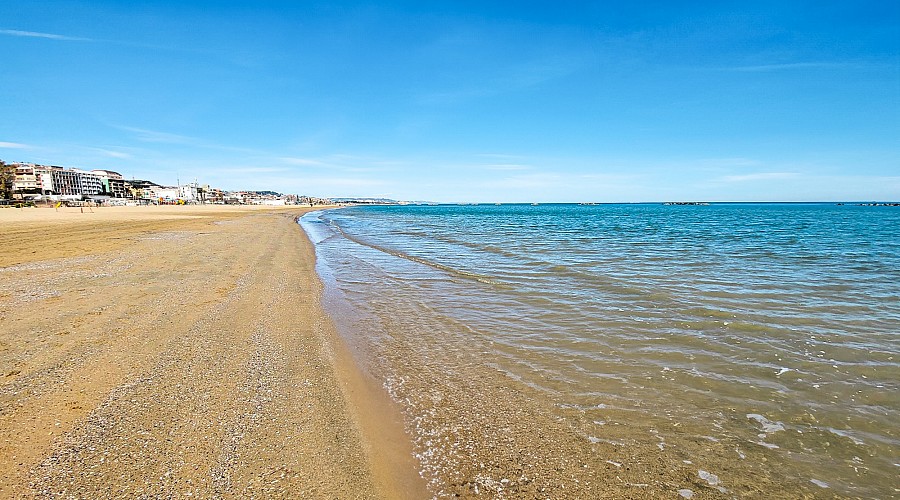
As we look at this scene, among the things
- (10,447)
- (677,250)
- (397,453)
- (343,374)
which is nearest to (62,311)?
(10,447)

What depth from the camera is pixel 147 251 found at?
15.0m

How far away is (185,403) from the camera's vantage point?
4062 mm

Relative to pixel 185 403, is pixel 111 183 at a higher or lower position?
higher

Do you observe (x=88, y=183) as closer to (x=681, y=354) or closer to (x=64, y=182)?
(x=64, y=182)

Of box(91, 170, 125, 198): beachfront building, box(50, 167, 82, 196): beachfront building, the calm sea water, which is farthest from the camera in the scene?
box(91, 170, 125, 198): beachfront building

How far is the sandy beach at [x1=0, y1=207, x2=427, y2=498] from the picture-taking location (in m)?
3.00

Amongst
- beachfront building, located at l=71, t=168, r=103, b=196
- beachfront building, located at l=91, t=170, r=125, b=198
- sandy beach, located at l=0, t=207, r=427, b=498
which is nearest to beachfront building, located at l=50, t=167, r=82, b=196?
beachfront building, located at l=71, t=168, r=103, b=196

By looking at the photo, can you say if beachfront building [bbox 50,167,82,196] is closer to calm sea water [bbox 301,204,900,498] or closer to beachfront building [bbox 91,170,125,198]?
beachfront building [bbox 91,170,125,198]

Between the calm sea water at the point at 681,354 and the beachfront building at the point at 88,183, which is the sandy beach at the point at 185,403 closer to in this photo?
the calm sea water at the point at 681,354

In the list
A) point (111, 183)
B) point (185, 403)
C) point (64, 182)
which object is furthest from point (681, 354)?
point (111, 183)

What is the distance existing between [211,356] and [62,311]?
3.97m

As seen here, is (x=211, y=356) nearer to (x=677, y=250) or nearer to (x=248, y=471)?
(x=248, y=471)

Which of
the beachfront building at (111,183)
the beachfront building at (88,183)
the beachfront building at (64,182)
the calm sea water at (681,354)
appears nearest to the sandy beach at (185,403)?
the calm sea water at (681,354)

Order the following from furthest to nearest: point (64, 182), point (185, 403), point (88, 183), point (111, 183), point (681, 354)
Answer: point (111, 183) → point (88, 183) → point (64, 182) → point (681, 354) → point (185, 403)
